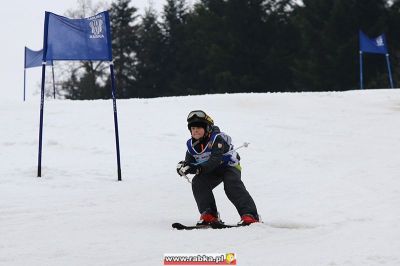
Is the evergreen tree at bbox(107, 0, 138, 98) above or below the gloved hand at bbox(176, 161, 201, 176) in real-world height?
above

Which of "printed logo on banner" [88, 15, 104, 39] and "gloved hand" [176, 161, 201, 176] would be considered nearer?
"gloved hand" [176, 161, 201, 176]

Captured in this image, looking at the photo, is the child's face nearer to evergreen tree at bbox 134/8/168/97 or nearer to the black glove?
the black glove

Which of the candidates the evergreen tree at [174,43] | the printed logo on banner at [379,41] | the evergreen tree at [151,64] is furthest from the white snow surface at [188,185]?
the evergreen tree at [151,64]

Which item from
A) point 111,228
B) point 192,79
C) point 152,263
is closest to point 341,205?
point 111,228

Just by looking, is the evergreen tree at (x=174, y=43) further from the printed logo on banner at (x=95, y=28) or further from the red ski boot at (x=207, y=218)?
the red ski boot at (x=207, y=218)

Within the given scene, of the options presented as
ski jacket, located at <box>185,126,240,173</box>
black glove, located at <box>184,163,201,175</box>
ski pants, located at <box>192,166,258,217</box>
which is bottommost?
ski pants, located at <box>192,166,258,217</box>

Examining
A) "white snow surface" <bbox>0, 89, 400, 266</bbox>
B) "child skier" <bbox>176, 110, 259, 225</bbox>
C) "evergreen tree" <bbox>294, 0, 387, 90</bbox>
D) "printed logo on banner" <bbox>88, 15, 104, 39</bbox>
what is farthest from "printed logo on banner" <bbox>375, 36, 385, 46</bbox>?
"child skier" <bbox>176, 110, 259, 225</bbox>

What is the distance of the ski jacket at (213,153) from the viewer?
7164 millimetres

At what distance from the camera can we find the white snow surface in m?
5.77

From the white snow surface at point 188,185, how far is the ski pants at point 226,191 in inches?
18.7

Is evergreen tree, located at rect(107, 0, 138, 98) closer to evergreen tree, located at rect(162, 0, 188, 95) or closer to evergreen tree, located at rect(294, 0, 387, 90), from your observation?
evergreen tree, located at rect(162, 0, 188, 95)

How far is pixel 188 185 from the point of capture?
1082 centimetres

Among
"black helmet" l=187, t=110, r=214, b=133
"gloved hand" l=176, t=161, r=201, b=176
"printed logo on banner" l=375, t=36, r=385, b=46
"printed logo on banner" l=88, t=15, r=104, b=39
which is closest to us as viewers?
"gloved hand" l=176, t=161, r=201, b=176

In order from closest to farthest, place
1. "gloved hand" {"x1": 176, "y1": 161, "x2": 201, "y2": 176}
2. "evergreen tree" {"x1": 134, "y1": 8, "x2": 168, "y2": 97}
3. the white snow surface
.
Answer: the white snow surface, "gloved hand" {"x1": 176, "y1": 161, "x2": 201, "y2": 176}, "evergreen tree" {"x1": 134, "y1": 8, "x2": 168, "y2": 97}
